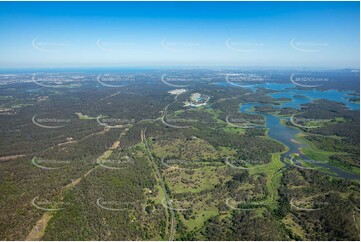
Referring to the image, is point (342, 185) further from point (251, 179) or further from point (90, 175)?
point (90, 175)

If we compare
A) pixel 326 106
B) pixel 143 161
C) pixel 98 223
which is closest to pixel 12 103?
pixel 143 161
